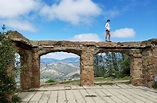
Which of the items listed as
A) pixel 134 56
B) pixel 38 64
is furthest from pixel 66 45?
pixel 134 56

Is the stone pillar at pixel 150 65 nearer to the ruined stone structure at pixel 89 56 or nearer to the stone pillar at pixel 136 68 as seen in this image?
the ruined stone structure at pixel 89 56

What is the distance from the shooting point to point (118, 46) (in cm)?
1448

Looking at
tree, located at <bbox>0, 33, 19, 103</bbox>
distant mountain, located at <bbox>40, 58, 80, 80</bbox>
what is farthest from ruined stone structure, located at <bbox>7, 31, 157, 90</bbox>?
distant mountain, located at <bbox>40, 58, 80, 80</bbox>

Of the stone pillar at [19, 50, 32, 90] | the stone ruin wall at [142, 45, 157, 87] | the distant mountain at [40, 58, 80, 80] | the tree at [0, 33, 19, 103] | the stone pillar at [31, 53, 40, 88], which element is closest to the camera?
the tree at [0, 33, 19, 103]

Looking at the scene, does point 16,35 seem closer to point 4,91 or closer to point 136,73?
point 4,91

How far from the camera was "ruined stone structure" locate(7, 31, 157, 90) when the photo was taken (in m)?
13.4

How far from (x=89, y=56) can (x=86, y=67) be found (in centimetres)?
66

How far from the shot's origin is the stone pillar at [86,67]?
46.5ft

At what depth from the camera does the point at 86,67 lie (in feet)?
46.8

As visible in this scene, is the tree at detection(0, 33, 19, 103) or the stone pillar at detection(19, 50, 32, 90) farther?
the stone pillar at detection(19, 50, 32, 90)

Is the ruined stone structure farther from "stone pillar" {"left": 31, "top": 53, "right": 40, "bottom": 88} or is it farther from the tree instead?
the tree

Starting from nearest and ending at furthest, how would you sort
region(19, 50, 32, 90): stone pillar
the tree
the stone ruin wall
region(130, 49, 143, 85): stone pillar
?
the tree < region(19, 50, 32, 90): stone pillar < the stone ruin wall < region(130, 49, 143, 85): stone pillar

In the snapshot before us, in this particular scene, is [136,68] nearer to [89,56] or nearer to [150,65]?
[150,65]

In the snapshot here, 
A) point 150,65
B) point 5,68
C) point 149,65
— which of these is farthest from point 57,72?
point 5,68
